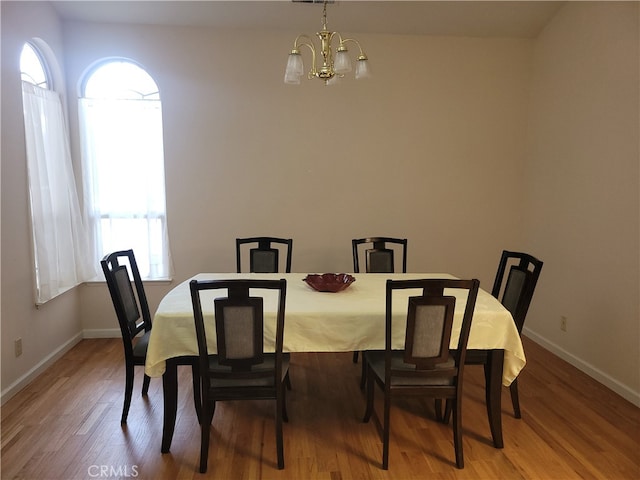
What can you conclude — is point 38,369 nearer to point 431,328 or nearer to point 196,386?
point 196,386

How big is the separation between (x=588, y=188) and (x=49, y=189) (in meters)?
3.99

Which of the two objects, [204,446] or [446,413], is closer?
[204,446]

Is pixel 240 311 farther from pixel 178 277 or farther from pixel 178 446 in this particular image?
pixel 178 277

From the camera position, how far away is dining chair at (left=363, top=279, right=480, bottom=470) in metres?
1.93

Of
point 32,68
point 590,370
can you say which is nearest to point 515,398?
point 590,370

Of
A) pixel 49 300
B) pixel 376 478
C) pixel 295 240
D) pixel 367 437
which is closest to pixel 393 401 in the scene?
pixel 367 437

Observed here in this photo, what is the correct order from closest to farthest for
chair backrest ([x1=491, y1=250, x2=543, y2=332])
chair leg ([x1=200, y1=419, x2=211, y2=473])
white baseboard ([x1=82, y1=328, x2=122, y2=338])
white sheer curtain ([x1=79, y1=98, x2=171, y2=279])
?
chair leg ([x1=200, y1=419, x2=211, y2=473]) < chair backrest ([x1=491, y1=250, x2=543, y2=332]) < white sheer curtain ([x1=79, y1=98, x2=171, y2=279]) < white baseboard ([x1=82, y1=328, x2=122, y2=338])

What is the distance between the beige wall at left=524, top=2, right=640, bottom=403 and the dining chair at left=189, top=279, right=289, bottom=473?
2.37 m

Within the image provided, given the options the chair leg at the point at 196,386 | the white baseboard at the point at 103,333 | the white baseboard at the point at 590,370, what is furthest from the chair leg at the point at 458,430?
the white baseboard at the point at 103,333

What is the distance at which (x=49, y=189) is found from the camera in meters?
3.12

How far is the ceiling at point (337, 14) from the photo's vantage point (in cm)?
335

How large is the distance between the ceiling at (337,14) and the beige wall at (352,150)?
11cm

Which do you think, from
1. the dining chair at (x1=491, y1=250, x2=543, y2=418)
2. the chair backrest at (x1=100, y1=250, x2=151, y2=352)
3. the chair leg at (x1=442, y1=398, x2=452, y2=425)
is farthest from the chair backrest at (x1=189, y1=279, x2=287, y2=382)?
the dining chair at (x1=491, y1=250, x2=543, y2=418)

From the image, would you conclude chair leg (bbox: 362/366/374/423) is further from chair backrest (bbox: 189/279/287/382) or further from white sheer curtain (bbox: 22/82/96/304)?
white sheer curtain (bbox: 22/82/96/304)
